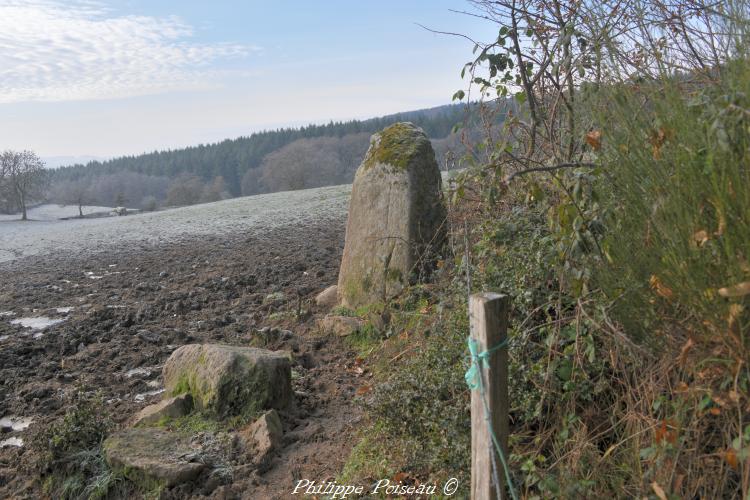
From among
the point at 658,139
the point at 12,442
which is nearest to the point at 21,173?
the point at 12,442

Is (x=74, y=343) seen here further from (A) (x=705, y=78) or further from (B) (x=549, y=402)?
(A) (x=705, y=78)

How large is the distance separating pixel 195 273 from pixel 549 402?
8938 mm

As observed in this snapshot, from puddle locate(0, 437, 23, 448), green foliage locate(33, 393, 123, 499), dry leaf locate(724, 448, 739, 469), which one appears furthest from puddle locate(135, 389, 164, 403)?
dry leaf locate(724, 448, 739, 469)

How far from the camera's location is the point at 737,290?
2379mm

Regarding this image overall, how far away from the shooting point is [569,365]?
3855 millimetres

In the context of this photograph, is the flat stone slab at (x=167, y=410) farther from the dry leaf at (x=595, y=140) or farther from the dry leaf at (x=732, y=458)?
the dry leaf at (x=732, y=458)

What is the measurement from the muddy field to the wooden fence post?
1.81m

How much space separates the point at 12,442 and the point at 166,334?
249 centimetres

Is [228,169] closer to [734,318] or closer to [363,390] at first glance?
[363,390]

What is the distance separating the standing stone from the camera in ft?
25.5

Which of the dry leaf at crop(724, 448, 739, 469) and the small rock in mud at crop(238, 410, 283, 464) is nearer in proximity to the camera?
the dry leaf at crop(724, 448, 739, 469)

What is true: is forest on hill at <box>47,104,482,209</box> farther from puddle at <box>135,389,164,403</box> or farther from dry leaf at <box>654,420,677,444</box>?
dry leaf at <box>654,420,677,444</box>

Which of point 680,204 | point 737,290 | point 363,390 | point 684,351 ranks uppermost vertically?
point 680,204

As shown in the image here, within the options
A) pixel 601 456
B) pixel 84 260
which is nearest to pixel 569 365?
pixel 601 456
